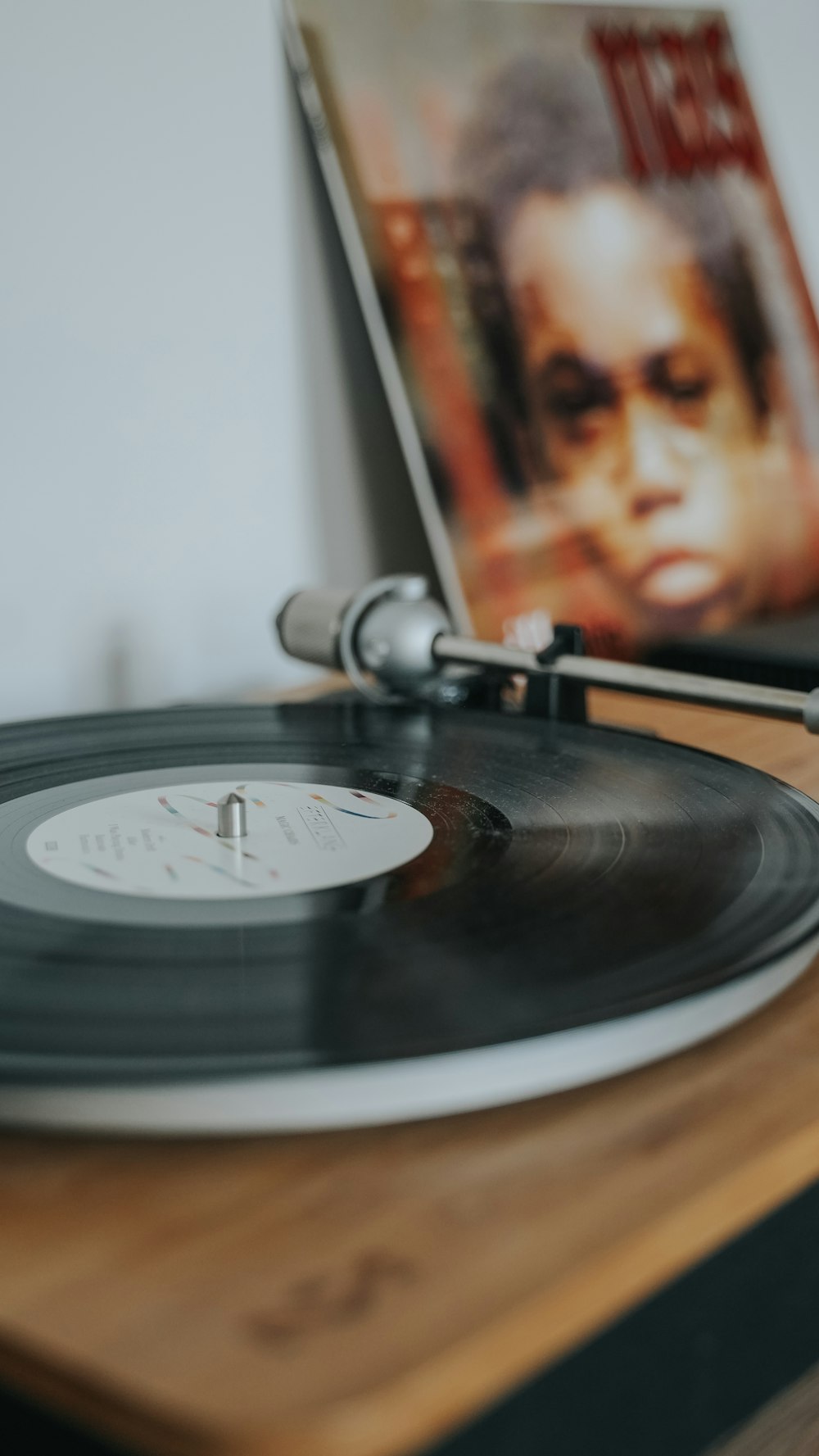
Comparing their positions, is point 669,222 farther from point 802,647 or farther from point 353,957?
point 353,957

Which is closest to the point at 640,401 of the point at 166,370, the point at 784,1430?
the point at 166,370

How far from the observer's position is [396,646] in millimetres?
930

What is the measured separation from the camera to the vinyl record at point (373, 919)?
0.42 m

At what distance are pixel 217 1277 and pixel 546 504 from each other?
101cm

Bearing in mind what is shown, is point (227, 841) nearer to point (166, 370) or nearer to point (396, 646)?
point (396, 646)

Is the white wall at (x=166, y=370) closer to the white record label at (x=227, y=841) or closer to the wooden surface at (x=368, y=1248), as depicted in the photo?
the white record label at (x=227, y=841)

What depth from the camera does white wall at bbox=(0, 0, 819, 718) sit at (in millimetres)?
1063

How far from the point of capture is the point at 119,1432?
33 cm

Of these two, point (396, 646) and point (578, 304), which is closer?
point (396, 646)

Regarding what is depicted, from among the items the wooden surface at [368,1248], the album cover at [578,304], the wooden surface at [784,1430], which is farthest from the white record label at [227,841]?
the album cover at [578,304]

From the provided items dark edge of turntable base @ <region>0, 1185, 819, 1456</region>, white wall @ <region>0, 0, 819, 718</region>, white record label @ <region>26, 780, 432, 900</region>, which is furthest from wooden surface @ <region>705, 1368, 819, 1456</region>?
white wall @ <region>0, 0, 819, 718</region>

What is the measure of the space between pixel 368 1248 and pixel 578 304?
113cm

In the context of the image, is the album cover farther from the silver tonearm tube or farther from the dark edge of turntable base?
the dark edge of turntable base

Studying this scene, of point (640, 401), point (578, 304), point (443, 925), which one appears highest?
point (578, 304)
